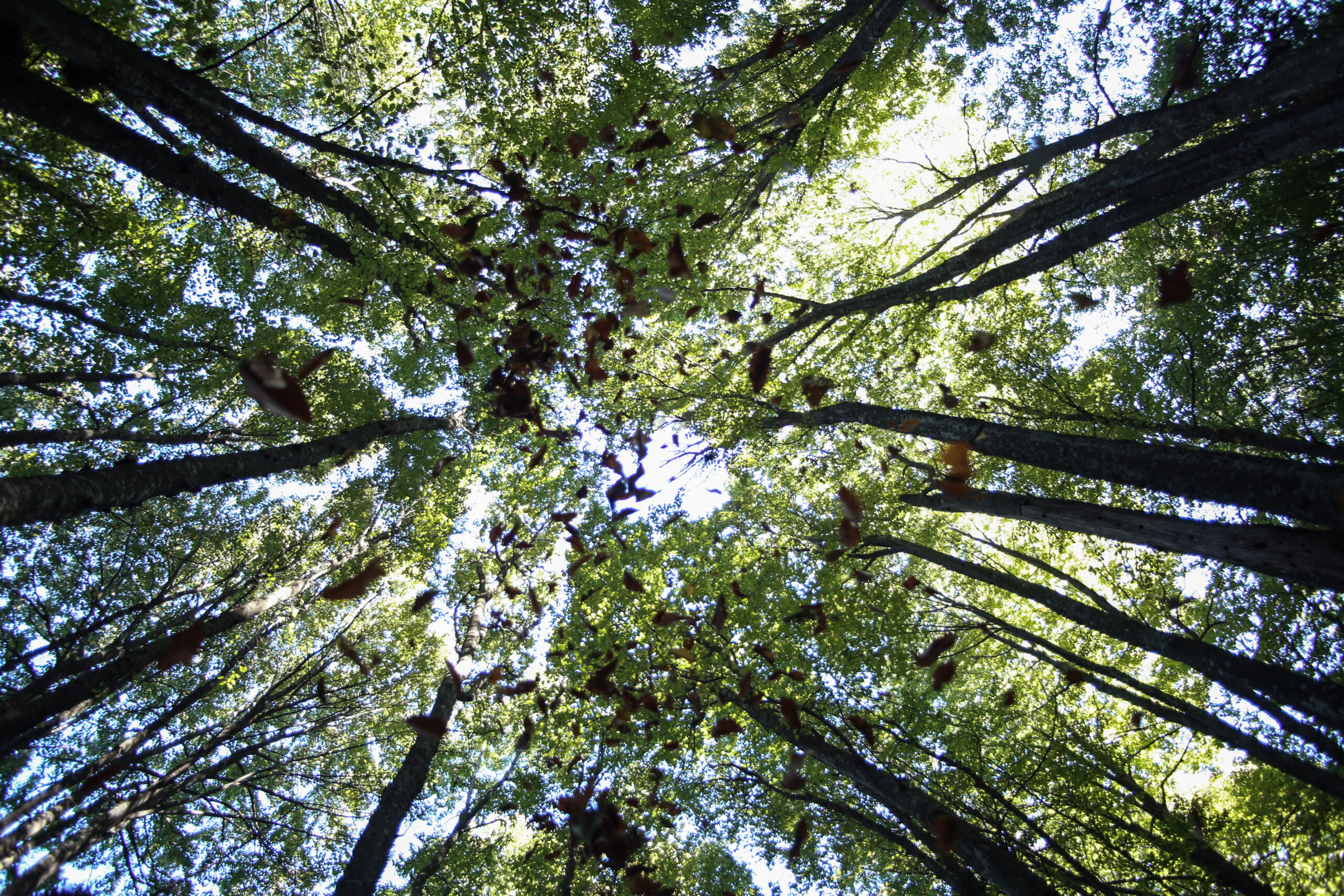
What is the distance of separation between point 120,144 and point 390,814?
7.78 m

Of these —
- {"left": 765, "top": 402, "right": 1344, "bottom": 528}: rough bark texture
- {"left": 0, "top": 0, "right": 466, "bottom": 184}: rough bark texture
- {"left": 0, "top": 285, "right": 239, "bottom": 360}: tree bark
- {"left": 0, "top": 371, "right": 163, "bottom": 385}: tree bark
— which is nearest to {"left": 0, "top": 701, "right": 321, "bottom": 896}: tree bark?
{"left": 0, "top": 371, "right": 163, "bottom": 385}: tree bark

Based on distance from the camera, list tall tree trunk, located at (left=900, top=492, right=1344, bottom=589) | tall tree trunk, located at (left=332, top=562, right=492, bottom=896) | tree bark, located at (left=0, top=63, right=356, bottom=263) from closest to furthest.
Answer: tree bark, located at (left=0, top=63, right=356, bottom=263) → tall tree trunk, located at (left=900, top=492, right=1344, bottom=589) → tall tree trunk, located at (left=332, top=562, right=492, bottom=896)

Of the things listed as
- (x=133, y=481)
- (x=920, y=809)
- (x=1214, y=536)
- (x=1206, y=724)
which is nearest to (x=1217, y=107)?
(x=1214, y=536)

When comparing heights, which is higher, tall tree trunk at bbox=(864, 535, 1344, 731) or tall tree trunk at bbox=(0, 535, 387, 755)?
tall tree trunk at bbox=(864, 535, 1344, 731)

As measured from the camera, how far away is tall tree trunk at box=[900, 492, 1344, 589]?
13.4 feet

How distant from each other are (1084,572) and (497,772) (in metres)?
13.0

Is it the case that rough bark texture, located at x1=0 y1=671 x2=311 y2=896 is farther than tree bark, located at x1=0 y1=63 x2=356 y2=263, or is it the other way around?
rough bark texture, located at x1=0 y1=671 x2=311 y2=896

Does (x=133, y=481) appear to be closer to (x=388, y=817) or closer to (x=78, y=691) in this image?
(x=78, y=691)

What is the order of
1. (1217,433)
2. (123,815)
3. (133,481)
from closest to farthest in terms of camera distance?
(133,481), (123,815), (1217,433)

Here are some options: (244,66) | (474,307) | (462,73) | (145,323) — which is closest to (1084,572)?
(474,307)

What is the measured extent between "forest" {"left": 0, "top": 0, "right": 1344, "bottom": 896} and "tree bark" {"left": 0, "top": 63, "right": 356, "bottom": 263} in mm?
46

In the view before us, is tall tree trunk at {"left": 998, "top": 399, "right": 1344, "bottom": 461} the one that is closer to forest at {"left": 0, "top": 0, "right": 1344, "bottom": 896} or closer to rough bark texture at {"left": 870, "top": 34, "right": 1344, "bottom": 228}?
forest at {"left": 0, "top": 0, "right": 1344, "bottom": 896}

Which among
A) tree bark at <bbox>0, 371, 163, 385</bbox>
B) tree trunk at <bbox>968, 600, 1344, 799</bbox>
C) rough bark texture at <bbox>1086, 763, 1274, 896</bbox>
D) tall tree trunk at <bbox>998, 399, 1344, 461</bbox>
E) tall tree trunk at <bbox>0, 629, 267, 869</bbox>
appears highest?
tall tree trunk at <bbox>998, 399, 1344, 461</bbox>

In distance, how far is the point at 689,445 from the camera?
895 cm
